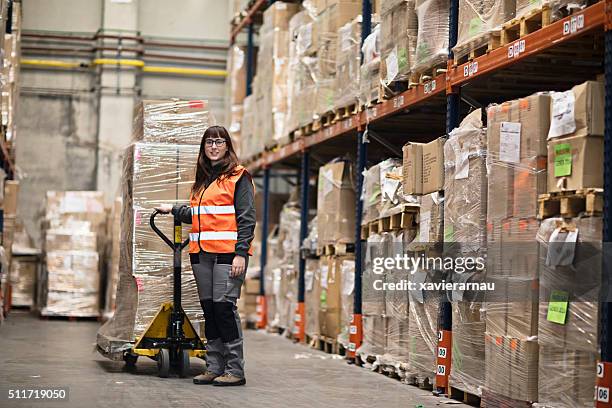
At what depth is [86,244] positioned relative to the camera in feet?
47.8

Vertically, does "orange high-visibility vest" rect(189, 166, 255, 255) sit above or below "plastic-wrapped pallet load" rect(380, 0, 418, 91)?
below

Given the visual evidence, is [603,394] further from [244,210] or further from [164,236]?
[164,236]

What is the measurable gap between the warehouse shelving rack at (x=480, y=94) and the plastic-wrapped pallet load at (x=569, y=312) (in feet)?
0.36

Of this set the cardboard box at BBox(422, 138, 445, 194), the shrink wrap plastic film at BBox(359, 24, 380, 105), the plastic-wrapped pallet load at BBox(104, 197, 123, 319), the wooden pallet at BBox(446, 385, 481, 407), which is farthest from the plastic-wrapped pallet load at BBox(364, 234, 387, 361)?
the plastic-wrapped pallet load at BBox(104, 197, 123, 319)

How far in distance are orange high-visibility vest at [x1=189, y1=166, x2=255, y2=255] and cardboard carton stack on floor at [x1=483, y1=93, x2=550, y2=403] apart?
6.00ft

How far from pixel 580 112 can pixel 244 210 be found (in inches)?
103

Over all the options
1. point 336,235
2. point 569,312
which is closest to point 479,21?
point 569,312

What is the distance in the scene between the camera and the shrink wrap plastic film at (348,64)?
32.6 feet

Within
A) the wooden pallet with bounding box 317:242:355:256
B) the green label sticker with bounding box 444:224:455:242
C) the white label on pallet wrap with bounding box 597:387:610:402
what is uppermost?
the green label sticker with bounding box 444:224:455:242

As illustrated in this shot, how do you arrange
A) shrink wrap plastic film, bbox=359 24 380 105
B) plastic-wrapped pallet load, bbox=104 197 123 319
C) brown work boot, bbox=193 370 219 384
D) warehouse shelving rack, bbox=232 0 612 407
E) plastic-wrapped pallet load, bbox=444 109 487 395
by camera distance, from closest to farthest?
warehouse shelving rack, bbox=232 0 612 407 → plastic-wrapped pallet load, bbox=444 109 487 395 → brown work boot, bbox=193 370 219 384 → shrink wrap plastic film, bbox=359 24 380 105 → plastic-wrapped pallet load, bbox=104 197 123 319

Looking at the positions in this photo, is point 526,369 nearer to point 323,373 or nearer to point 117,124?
point 323,373

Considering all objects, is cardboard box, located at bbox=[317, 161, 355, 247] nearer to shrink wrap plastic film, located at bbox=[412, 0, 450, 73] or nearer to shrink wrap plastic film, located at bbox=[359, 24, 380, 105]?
shrink wrap plastic film, located at bbox=[359, 24, 380, 105]

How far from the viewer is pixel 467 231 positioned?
6879 mm

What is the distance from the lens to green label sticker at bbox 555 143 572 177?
5582mm
